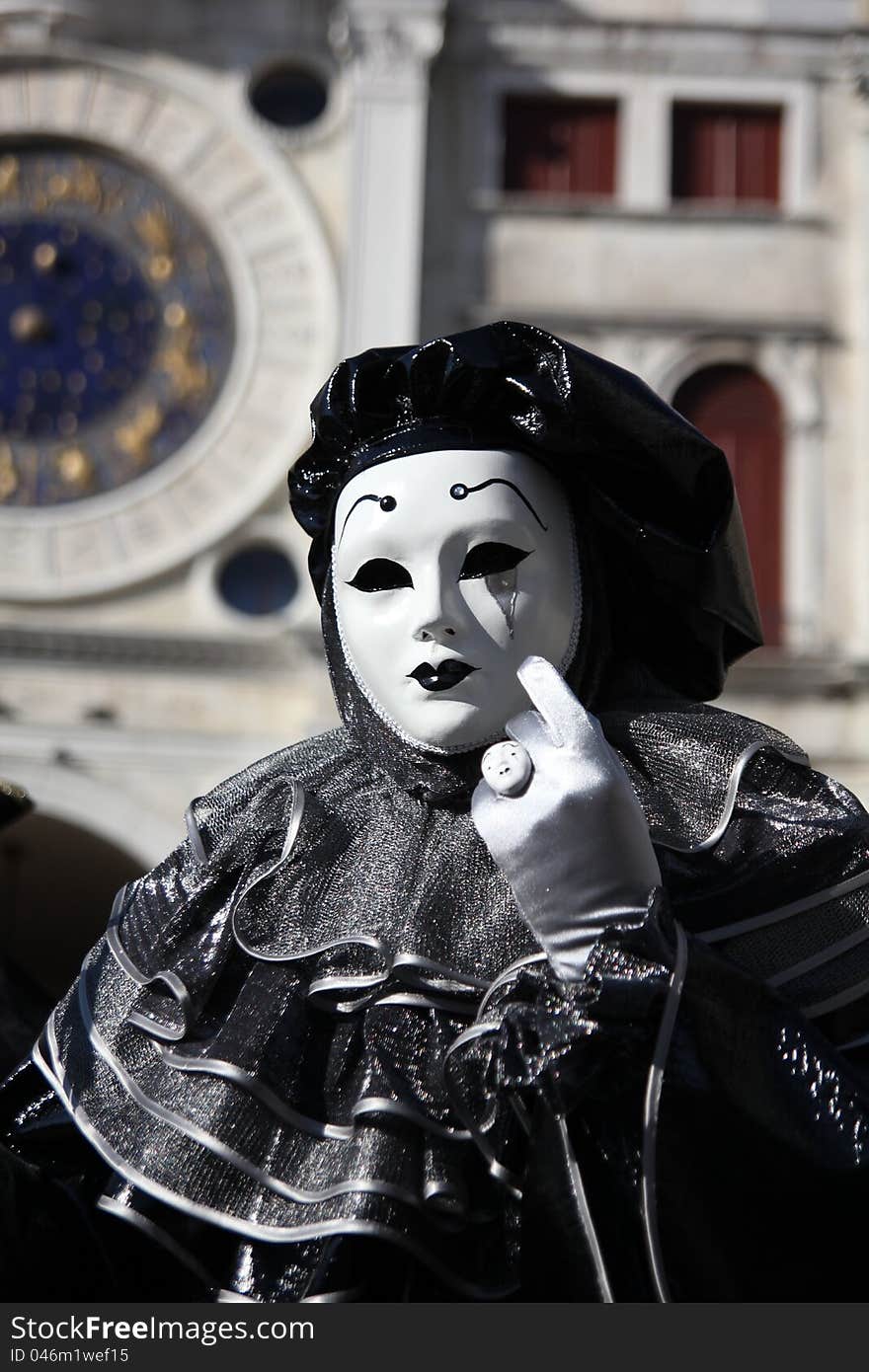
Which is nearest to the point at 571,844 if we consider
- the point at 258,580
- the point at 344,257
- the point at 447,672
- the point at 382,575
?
the point at 447,672

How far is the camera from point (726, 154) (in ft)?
34.8

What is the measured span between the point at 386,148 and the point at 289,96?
0.72 meters

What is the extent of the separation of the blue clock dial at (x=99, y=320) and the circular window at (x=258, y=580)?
70cm

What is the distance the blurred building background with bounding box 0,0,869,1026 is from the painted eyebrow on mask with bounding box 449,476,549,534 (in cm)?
763

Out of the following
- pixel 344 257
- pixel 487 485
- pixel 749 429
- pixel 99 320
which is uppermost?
pixel 344 257

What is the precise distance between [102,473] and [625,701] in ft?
27.5

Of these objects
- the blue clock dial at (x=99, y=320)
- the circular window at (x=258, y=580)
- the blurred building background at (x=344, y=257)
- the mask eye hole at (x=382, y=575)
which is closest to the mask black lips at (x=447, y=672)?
the mask eye hole at (x=382, y=575)

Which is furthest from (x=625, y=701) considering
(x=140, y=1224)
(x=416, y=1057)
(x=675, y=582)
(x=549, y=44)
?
(x=549, y=44)

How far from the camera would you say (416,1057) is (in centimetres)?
194

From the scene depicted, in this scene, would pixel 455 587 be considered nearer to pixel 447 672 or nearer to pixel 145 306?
pixel 447 672

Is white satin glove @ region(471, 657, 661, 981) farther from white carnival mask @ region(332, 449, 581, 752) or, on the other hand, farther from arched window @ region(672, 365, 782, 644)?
arched window @ region(672, 365, 782, 644)

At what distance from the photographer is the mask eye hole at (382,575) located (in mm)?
2211

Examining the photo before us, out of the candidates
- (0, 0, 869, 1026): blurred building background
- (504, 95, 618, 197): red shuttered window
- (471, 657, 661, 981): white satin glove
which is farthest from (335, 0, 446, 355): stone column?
(471, 657, 661, 981): white satin glove

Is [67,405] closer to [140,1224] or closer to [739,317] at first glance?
[739,317]
